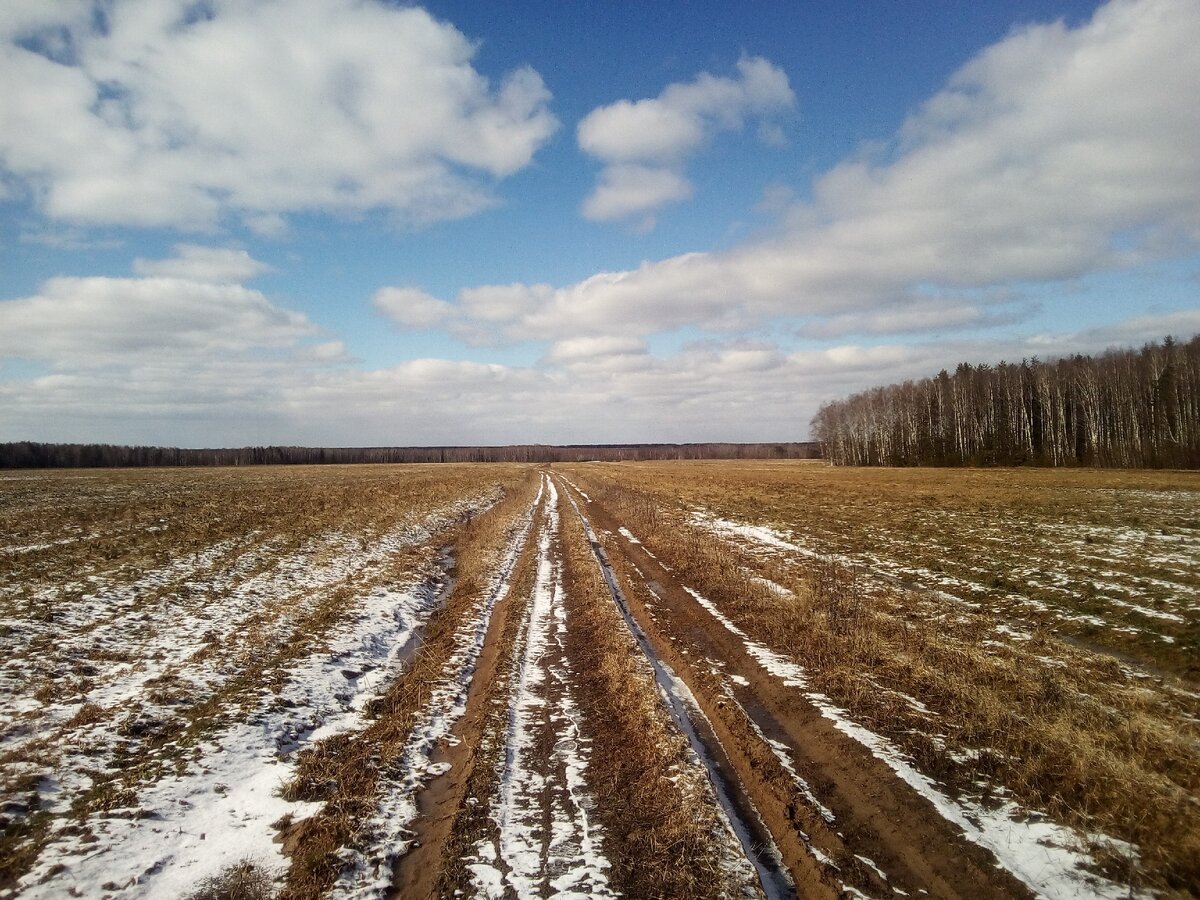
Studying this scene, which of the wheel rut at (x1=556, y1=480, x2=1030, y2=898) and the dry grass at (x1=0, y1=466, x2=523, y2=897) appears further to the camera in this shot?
the dry grass at (x1=0, y1=466, x2=523, y2=897)

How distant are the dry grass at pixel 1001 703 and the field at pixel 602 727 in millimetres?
41

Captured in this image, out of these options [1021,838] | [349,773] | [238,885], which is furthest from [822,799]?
[238,885]

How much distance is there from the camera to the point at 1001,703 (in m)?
6.96

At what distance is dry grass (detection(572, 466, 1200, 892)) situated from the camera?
16.1 feet

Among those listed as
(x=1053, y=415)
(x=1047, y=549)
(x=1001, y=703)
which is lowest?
(x=1047, y=549)

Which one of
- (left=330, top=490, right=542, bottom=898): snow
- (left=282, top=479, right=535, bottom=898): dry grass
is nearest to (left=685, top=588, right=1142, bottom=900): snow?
(left=330, top=490, right=542, bottom=898): snow

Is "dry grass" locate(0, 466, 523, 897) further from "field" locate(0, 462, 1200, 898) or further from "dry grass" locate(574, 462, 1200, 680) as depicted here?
"dry grass" locate(574, 462, 1200, 680)

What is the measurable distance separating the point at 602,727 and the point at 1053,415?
83.8m

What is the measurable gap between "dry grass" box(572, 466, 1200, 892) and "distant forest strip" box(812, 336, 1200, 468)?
67.7 meters

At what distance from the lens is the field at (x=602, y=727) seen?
4.34 metres

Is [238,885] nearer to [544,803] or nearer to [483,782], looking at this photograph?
[483,782]

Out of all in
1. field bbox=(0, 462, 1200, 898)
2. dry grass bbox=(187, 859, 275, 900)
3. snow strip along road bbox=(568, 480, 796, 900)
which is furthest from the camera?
field bbox=(0, 462, 1200, 898)

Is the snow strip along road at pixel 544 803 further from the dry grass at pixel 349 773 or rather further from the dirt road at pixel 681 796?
the dry grass at pixel 349 773

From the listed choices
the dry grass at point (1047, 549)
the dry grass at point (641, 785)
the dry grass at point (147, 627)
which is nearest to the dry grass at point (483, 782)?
the dry grass at point (641, 785)
